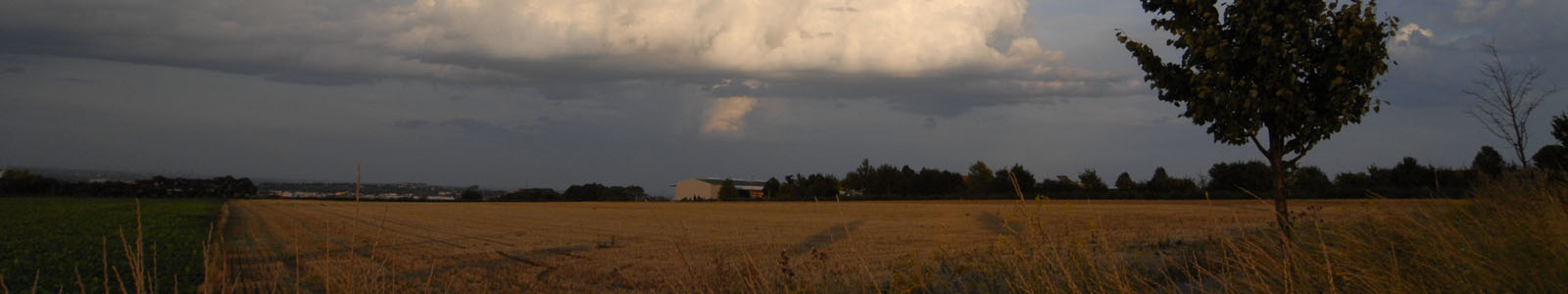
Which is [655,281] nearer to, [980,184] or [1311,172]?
[1311,172]

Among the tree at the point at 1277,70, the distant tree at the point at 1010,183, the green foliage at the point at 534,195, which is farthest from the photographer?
the green foliage at the point at 534,195

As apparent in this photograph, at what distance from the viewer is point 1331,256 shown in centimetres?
578

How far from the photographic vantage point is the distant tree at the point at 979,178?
85125 mm

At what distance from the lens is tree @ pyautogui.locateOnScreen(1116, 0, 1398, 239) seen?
27.9 ft

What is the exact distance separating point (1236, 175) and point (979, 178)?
28.8 m

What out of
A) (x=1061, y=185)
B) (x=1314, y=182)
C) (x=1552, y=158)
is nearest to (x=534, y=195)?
(x=1061, y=185)

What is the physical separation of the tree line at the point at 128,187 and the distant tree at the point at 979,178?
84.6 metres

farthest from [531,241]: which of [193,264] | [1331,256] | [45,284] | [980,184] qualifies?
[980,184]

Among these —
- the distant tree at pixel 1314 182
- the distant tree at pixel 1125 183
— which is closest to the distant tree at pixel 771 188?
the distant tree at pixel 1125 183

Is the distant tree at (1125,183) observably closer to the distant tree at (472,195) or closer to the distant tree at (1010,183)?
the distant tree at (1010,183)

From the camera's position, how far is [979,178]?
86562 millimetres

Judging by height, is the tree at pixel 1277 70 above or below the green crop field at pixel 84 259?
above

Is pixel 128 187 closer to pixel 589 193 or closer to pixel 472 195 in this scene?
pixel 472 195

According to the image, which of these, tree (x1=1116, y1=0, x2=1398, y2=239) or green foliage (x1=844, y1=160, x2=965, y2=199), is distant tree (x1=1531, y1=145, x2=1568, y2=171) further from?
green foliage (x1=844, y1=160, x2=965, y2=199)
